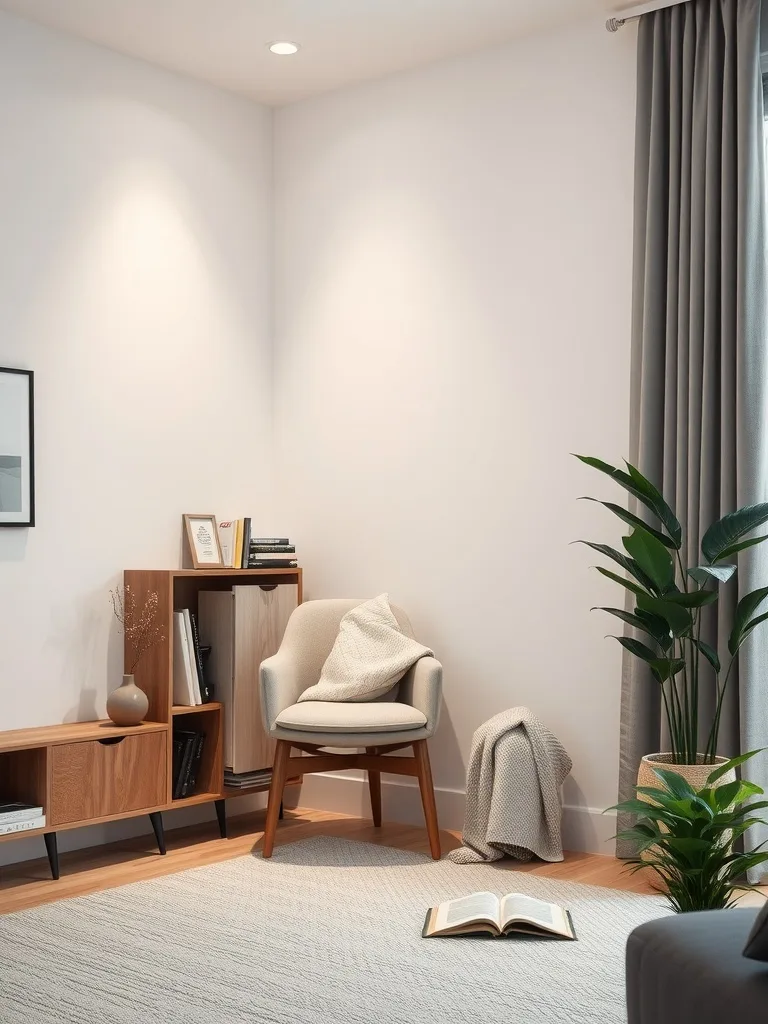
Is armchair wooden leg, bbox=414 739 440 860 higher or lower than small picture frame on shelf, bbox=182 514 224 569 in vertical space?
lower

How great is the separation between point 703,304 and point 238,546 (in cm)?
188

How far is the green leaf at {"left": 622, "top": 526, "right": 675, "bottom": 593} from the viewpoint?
122 inches

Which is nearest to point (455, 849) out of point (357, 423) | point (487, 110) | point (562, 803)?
point (562, 803)

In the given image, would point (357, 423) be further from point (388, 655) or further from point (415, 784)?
point (415, 784)

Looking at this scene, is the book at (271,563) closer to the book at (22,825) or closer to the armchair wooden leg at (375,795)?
the armchair wooden leg at (375,795)

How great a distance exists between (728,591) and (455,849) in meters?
1.26

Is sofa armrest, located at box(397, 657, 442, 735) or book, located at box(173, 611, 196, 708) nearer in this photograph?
sofa armrest, located at box(397, 657, 442, 735)

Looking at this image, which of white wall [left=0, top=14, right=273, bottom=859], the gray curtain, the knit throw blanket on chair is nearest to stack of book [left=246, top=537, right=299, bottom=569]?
white wall [left=0, top=14, right=273, bottom=859]

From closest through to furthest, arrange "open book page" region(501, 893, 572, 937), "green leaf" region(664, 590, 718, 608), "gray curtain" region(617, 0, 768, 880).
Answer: "open book page" region(501, 893, 572, 937), "green leaf" region(664, 590, 718, 608), "gray curtain" region(617, 0, 768, 880)

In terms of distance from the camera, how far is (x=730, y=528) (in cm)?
307

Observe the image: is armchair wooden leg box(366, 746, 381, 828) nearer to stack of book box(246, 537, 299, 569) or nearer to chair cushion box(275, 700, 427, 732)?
chair cushion box(275, 700, 427, 732)

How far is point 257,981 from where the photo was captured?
2535mm

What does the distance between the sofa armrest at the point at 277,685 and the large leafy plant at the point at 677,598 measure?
3.97ft

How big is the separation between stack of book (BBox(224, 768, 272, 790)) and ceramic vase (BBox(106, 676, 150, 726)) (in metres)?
0.48
